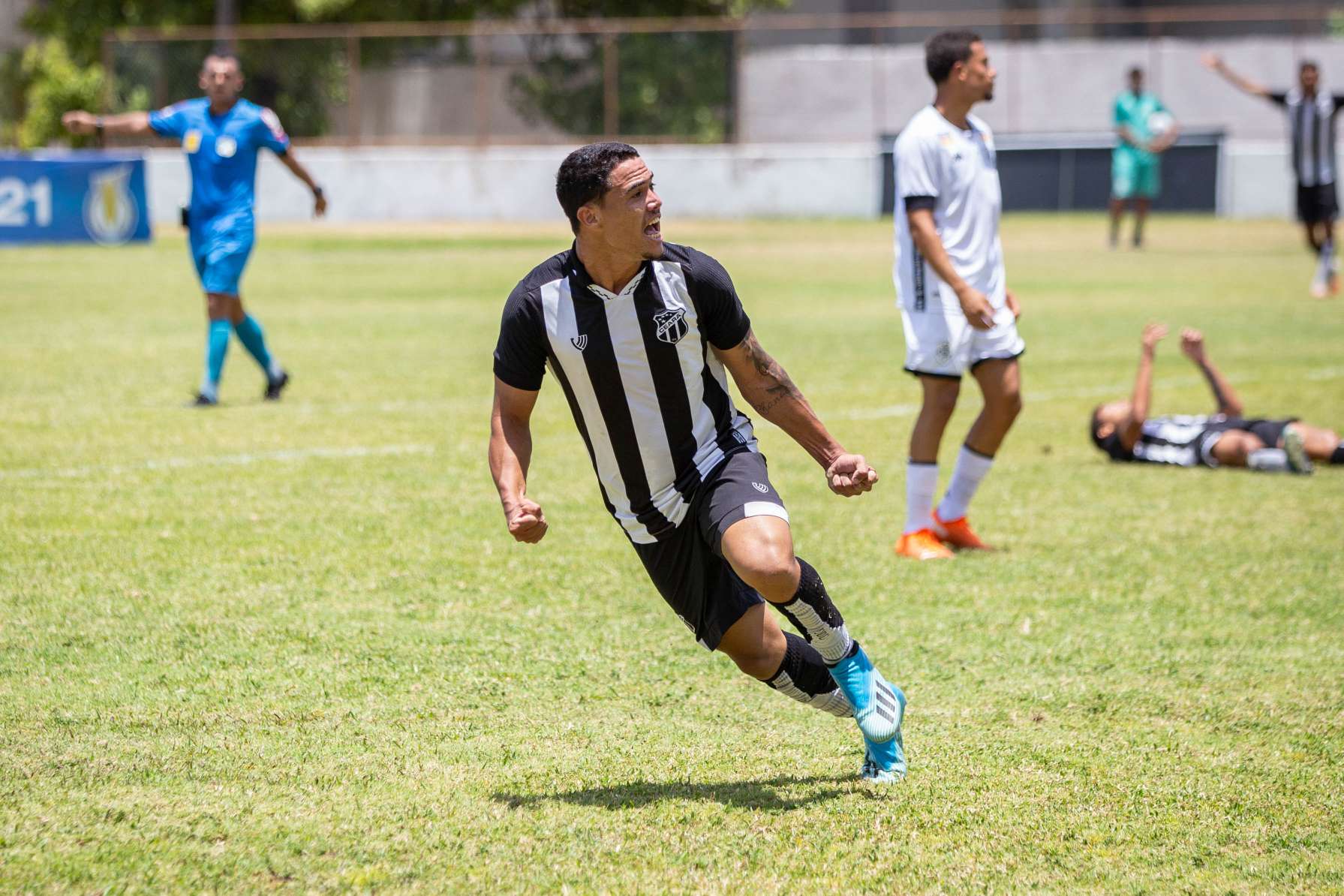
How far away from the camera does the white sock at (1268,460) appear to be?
30.5 ft

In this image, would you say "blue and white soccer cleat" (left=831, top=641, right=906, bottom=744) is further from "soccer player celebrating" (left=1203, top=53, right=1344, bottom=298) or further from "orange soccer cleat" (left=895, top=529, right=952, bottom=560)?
"soccer player celebrating" (left=1203, top=53, right=1344, bottom=298)

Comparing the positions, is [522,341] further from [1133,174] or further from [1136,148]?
[1133,174]

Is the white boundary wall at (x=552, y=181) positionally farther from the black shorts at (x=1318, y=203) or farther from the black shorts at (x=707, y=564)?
the black shorts at (x=707, y=564)

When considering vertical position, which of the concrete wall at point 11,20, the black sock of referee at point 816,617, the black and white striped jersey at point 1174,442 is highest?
the concrete wall at point 11,20

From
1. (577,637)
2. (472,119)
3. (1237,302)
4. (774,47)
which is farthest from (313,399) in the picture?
(774,47)

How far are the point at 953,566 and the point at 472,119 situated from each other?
3058 cm

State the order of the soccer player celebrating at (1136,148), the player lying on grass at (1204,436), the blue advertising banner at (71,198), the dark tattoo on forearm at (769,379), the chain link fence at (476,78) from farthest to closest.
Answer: the chain link fence at (476,78) < the soccer player celebrating at (1136,148) < the blue advertising banner at (71,198) < the player lying on grass at (1204,436) < the dark tattoo on forearm at (769,379)

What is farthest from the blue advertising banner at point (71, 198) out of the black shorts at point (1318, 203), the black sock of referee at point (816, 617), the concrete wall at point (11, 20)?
the black sock of referee at point (816, 617)

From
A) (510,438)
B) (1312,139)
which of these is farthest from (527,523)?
(1312,139)

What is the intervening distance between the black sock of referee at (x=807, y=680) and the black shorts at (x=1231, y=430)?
5.57 metres

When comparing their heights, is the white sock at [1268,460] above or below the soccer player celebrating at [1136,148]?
below

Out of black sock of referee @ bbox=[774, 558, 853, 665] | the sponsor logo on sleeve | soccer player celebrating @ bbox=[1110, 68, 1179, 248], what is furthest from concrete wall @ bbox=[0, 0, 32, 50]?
black sock of referee @ bbox=[774, 558, 853, 665]

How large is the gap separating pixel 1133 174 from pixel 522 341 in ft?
77.7

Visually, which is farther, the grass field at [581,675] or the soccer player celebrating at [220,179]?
the soccer player celebrating at [220,179]
